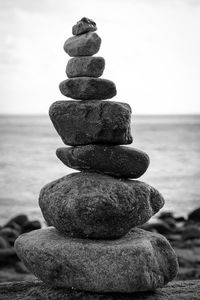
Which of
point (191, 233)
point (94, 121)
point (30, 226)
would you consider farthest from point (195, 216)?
point (94, 121)

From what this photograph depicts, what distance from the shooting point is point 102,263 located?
22.2ft

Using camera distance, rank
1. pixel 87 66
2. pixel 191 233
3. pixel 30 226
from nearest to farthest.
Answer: pixel 87 66
pixel 191 233
pixel 30 226

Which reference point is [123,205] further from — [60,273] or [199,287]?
[199,287]

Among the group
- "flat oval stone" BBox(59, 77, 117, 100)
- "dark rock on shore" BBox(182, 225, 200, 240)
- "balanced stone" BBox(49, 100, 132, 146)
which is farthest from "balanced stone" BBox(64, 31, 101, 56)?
"dark rock on shore" BBox(182, 225, 200, 240)

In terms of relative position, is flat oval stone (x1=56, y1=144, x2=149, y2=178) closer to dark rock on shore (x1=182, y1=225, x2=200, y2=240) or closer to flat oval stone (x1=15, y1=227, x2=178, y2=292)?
flat oval stone (x1=15, y1=227, x2=178, y2=292)

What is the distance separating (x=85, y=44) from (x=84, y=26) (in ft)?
1.10

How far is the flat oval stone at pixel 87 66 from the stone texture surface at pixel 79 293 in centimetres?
346

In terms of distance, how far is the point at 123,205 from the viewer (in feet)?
23.0

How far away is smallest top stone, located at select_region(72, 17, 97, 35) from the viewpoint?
25.0ft

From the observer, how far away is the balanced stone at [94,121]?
7230 mm

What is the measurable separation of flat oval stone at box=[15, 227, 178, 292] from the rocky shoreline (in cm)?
600

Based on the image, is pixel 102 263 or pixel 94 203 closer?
pixel 102 263

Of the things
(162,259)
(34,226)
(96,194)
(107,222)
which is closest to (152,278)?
(162,259)

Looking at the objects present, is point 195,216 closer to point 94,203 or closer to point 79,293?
point 79,293
